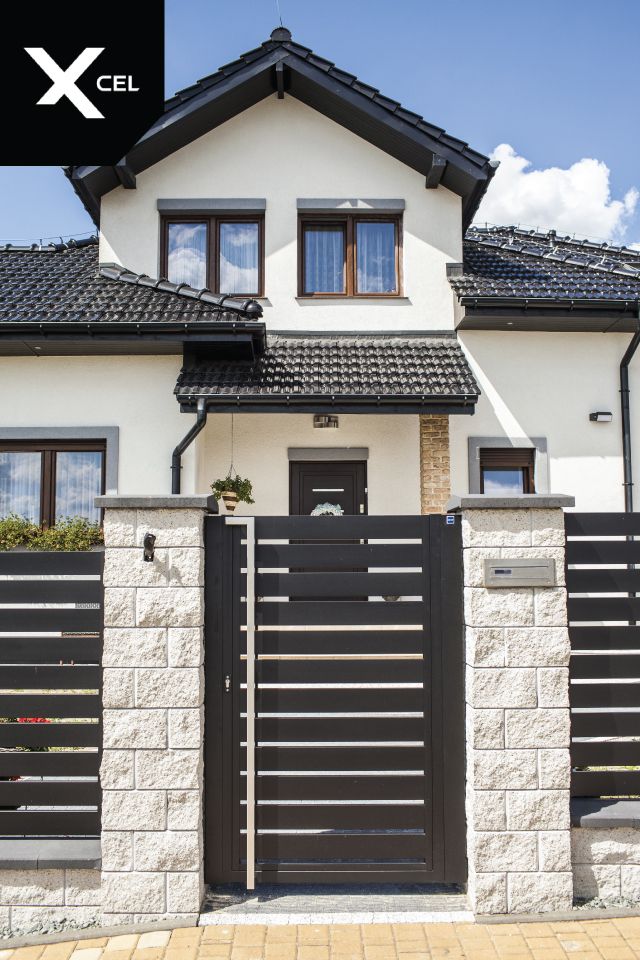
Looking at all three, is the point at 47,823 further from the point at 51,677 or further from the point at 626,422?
the point at 626,422

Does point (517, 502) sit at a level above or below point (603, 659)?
above

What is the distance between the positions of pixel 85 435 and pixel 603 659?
6.78 metres

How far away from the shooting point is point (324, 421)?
9383 mm

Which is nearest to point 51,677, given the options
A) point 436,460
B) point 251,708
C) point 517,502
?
point 251,708

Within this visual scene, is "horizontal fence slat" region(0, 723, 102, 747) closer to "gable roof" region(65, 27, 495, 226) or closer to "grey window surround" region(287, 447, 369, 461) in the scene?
"grey window surround" region(287, 447, 369, 461)

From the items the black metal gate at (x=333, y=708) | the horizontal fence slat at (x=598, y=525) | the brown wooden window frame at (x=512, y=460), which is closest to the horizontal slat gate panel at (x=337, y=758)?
the black metal gate at (x=333, y=708)

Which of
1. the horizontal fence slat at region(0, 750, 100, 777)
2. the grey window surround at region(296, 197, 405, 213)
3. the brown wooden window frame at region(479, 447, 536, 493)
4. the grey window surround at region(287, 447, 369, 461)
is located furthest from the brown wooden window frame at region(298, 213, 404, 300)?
the horizontal fence slat at region(0, 750, 100, 777)

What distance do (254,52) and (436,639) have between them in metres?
9.21

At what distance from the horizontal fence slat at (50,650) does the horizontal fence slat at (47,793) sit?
0.65 meters

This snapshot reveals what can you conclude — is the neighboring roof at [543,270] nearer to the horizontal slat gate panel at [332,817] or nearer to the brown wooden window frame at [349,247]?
the brown wooden window frame at [349,247]

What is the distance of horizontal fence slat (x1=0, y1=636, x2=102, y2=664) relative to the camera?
3.96 meters

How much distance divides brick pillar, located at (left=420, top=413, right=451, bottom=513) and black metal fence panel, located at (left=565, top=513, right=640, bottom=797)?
5.30 m

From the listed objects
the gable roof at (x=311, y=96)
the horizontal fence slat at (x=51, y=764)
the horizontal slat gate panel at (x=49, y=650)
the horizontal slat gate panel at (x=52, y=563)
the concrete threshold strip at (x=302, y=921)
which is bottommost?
the concrete threshold strip at (x=302, y=921)

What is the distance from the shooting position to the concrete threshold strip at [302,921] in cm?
371
